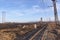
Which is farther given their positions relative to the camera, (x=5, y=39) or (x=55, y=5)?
(x=55, y=5)

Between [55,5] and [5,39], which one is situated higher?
[55,5]

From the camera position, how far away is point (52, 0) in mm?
44000

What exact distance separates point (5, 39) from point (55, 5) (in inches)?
1013

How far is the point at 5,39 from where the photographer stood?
2045 cm

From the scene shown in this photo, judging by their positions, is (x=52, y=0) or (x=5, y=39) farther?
(x=52, y=0)

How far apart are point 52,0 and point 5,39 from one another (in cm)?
2671

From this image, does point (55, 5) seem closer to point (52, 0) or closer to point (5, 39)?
point (52, 0)

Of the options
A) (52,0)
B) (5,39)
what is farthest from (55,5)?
(5,39)

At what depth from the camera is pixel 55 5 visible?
141ft

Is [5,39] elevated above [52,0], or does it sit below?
below

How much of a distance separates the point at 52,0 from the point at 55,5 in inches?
75.2
